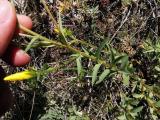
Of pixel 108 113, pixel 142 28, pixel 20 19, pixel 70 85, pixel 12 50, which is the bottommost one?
pixel 108 113

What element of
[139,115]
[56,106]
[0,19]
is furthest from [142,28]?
[0,19]

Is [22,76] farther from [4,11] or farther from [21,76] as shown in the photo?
[4,11]

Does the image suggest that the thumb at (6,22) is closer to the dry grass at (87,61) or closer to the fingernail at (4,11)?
the fingernail at (4,11)

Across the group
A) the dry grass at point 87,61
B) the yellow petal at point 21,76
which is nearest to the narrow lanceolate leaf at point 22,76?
the yellow petal at point 21,76

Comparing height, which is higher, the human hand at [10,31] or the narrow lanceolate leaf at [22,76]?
the human hand at [10,31]

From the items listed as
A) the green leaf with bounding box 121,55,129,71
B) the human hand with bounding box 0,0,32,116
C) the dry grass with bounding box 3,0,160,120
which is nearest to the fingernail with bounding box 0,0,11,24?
the human hand with bounding box 0,0,32,116

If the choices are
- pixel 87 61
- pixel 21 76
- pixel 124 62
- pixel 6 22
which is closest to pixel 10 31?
pixel 6 22

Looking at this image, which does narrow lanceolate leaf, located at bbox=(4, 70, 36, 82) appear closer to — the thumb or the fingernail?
the thumb

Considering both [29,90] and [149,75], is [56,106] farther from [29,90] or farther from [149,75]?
[149,75]
